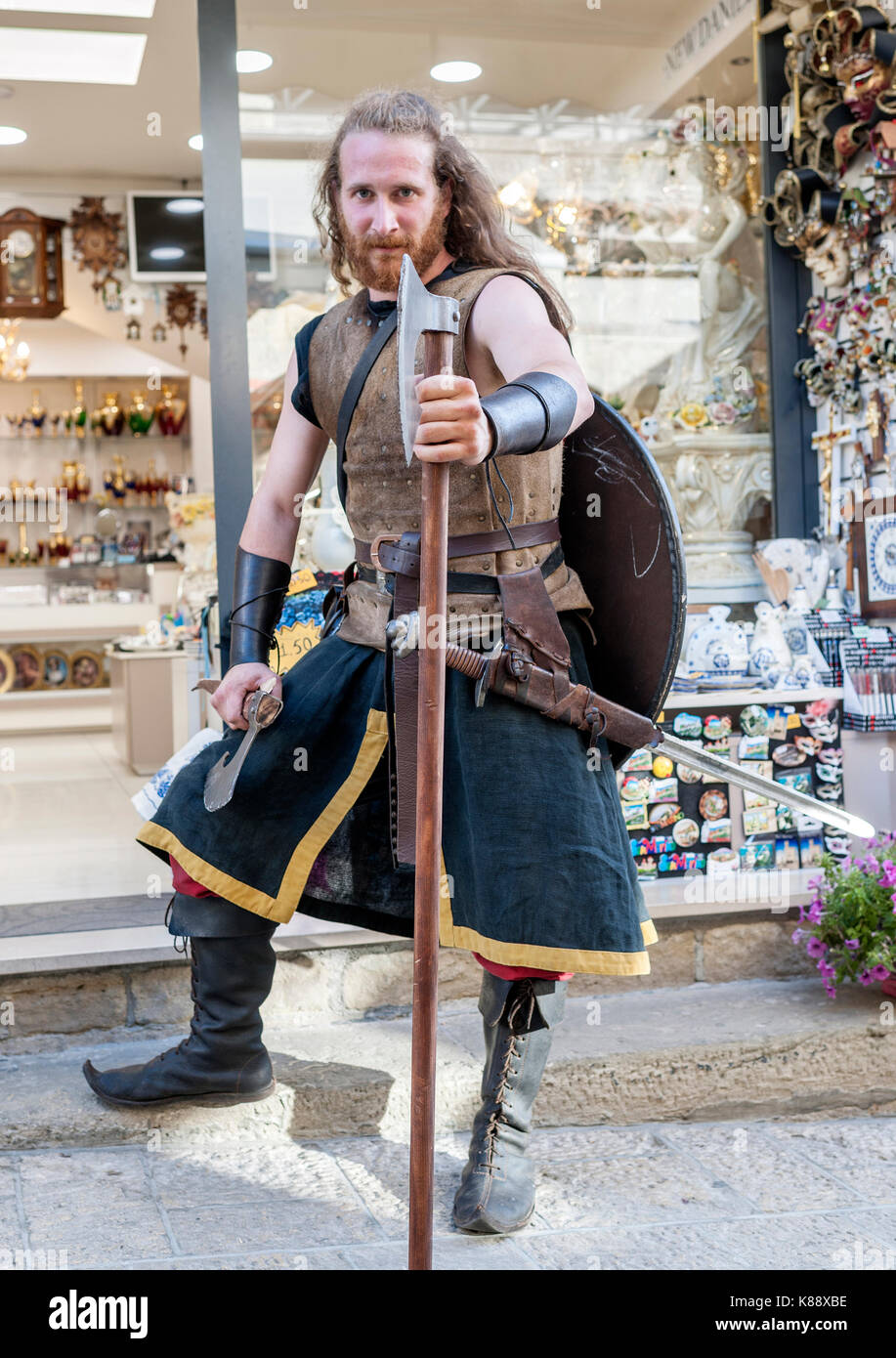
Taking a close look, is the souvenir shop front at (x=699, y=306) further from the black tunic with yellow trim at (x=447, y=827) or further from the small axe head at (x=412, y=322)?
the small axe head at (x=412, y=322)

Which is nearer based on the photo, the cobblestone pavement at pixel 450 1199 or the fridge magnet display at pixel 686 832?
the cobblestone pavement at pixel 450 1199

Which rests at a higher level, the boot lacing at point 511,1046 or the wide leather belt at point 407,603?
the wide leather belt at point 407,603

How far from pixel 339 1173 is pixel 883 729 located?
1.73 meters

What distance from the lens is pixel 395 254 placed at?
2113 mm

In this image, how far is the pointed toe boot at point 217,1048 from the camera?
235 centimetres

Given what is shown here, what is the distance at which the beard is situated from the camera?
2104mm

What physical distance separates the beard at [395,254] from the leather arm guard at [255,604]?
52 centimetres

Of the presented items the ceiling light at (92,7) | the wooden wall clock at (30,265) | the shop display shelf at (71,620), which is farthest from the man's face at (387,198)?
the shop display shelf at (71,620)

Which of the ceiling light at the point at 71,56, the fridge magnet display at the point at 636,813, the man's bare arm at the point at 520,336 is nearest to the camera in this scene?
the man's bare arm at the point at 520,336

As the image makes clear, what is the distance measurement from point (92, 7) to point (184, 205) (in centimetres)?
280

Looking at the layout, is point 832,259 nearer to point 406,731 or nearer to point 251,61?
point 251,61

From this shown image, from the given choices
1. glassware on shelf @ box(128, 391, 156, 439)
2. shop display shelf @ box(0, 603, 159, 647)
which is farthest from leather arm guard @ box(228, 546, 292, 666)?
glassware on shelf @ box(128, 391, 156, 439)

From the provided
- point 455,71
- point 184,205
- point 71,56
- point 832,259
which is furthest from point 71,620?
point 832,259
